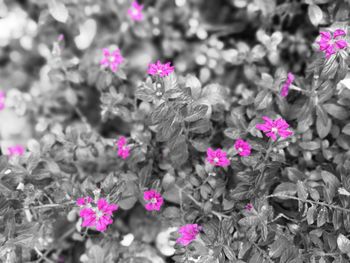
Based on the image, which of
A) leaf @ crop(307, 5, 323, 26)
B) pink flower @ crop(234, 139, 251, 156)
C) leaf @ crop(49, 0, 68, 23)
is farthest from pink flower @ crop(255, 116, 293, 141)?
leaf @ crop(49, 0, 68, 23)

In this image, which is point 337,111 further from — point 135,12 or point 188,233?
point 135,12

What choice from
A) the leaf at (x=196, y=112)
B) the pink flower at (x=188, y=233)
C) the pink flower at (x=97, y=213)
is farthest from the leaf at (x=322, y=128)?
the pink flower at (x=97, y=213)

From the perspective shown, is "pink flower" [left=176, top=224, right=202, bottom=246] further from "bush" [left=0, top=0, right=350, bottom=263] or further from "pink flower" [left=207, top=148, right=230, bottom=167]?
"pink flower" [left=207, top=148, right=230, bottom=167]

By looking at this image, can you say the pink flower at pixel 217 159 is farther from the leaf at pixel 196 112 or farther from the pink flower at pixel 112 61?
the pink flower at pixel 112 61

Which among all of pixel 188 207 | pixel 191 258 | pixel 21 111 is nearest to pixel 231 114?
pixel 188 207

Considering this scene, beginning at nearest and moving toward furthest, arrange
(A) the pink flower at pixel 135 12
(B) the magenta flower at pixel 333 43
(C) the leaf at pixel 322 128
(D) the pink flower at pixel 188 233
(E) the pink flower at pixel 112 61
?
(B) the magenta flower at pixel 333 43, (D) the pink flower at pixel 188 233, (C) the leaf at pixel 322 128, (E) the pink flower at pixel 112 61, (A) the pink flower at pixel 135 12
